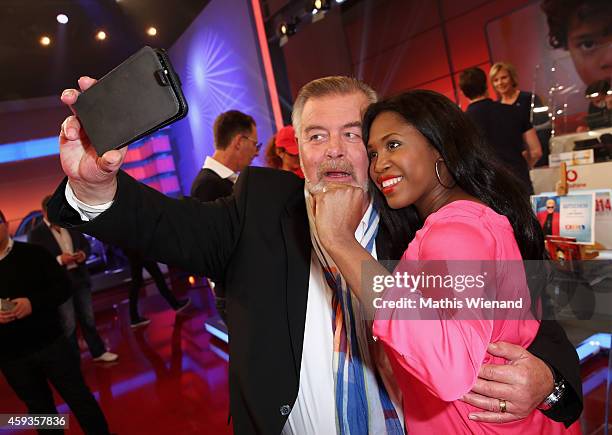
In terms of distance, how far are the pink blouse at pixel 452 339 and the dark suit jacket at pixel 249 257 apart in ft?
0.50

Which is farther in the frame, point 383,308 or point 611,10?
point 611,10

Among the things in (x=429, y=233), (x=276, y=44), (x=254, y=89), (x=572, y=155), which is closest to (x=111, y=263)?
(x=254, y=89)

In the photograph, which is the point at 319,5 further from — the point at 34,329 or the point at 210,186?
the point at 34,329

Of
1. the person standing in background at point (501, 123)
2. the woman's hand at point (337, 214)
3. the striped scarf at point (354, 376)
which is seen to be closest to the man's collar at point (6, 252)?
the striped scarf at point (354, 376)

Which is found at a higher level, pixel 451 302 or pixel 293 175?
pixel 293 175

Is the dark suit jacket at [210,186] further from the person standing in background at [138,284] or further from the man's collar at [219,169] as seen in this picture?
the person standing in background at [138,284]

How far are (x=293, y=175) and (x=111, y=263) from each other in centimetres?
729

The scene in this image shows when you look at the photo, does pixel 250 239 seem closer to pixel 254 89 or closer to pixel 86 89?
pixel 86 89

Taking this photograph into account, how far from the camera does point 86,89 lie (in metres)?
0.93

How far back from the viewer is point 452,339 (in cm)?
79

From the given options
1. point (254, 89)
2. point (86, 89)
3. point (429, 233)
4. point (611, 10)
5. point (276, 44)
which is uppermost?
point (276, 44)

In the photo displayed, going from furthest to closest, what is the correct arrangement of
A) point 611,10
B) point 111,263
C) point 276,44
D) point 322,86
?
1. point 111,263
2. point 276,44
3. point 611,10
4. point 322,86

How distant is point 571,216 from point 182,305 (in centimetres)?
556

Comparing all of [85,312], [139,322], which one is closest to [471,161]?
[85,312]
